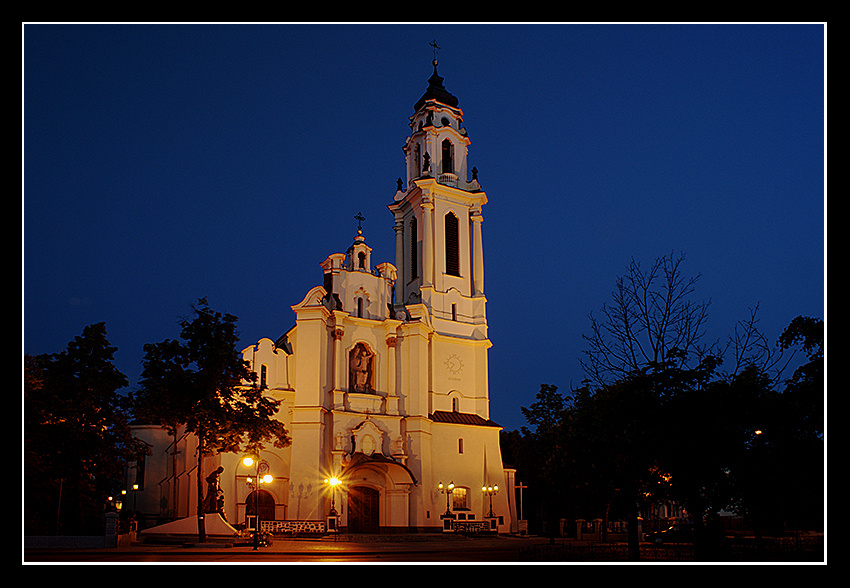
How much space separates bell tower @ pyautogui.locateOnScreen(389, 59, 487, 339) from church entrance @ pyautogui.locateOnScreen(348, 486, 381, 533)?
12.5 m

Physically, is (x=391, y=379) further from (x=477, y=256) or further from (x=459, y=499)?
(x=477, y=256)

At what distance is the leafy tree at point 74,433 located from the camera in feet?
105

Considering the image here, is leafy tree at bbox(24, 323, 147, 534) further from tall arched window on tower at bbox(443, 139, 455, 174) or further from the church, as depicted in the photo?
tall arched window on tower at bbox(443, 139, 455, 174)

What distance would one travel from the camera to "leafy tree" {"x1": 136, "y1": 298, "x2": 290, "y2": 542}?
3381 cm

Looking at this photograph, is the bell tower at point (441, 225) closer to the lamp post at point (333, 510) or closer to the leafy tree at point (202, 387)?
the lamp post at point (333, 510)

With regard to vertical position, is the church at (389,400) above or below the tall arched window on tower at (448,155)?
below

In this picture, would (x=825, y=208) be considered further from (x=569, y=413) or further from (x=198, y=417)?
(x=198, y=417)

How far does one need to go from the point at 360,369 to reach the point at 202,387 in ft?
54.0

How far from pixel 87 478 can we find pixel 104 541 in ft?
18.9

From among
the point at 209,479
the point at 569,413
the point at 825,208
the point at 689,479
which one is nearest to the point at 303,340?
the point at 209,479

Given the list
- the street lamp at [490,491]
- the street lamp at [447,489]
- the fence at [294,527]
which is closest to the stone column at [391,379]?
the street lamp at [447,489]

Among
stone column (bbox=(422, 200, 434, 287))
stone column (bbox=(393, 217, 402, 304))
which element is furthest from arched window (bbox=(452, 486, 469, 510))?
stone column (bbox=(393, 217, 402, 304))

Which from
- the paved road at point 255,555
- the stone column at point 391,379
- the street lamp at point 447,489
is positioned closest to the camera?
the paved road at point 255,555

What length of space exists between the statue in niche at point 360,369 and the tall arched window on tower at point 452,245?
9061 mm
